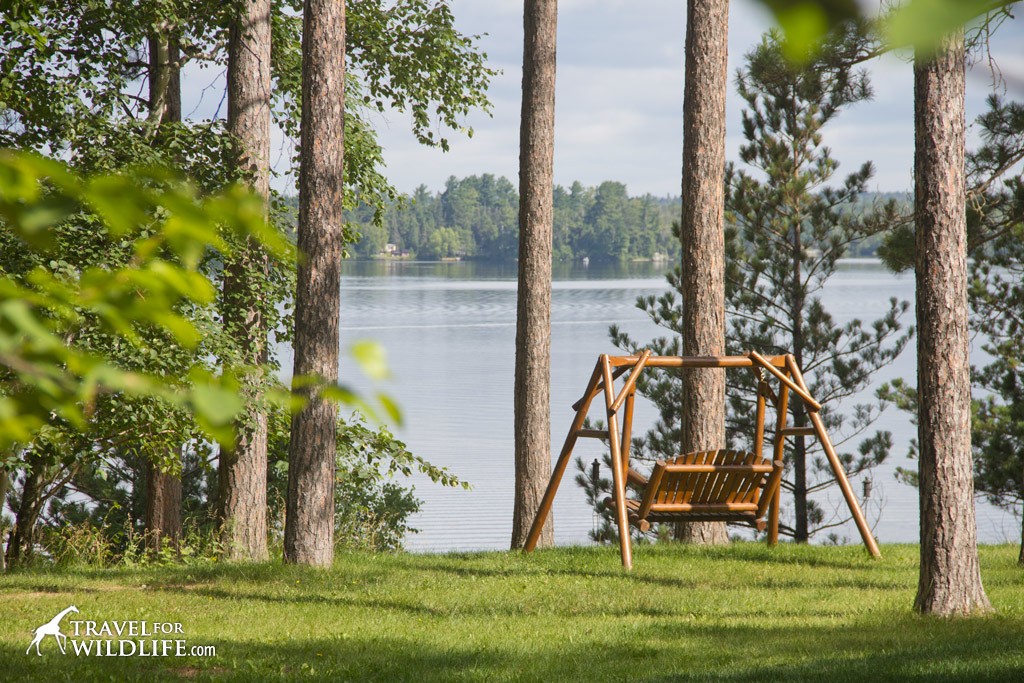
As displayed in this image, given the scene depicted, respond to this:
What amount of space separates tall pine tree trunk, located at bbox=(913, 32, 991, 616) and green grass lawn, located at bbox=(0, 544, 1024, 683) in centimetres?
47

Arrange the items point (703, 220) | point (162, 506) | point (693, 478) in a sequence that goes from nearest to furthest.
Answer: point (693, 478), point (703, 220), point (162, 506)

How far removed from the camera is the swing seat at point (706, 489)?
19.9ft

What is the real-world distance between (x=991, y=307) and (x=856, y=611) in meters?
8.13

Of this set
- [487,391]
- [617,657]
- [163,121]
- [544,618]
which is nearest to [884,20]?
[617,657]

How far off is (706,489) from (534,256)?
2812 mm

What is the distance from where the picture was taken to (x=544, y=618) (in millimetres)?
5254

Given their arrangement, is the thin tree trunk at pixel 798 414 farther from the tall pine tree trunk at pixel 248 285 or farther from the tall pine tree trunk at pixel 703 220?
the tall pine tree trunk at pixel 248 285

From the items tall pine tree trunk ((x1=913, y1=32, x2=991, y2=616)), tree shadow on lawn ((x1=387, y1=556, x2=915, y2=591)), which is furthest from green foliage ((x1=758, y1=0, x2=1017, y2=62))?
tree shadow on lawn ((x1=387, y1=556, x2=915, y2=591))

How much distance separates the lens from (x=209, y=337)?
22.3ft

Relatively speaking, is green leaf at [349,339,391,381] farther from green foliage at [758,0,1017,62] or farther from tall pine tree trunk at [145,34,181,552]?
tall pine tree trunk at [145,34,181,552]

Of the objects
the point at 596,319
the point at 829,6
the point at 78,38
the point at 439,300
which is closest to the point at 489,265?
the point at 439,300

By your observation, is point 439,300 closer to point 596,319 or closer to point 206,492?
point 596,319

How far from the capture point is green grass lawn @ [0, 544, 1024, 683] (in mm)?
4219

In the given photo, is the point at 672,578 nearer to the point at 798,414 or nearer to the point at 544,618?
the point at 544,618
